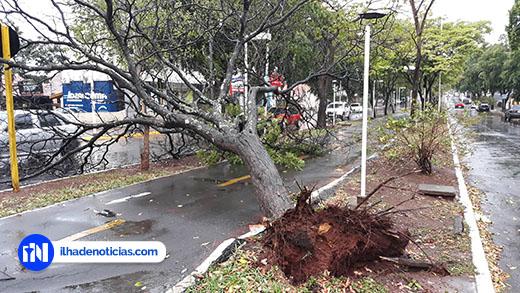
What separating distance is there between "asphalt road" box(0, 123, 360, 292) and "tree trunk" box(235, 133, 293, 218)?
0.83m

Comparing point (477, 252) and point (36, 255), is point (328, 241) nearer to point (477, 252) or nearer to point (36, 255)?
point (477, 252)

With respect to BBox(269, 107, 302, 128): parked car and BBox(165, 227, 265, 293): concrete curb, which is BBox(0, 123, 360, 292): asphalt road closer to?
BBox(165, 227, 265, 293): concrete curb

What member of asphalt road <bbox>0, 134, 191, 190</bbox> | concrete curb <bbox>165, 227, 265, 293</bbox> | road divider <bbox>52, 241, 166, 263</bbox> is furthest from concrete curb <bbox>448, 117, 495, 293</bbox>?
asphalt road <bbox>0, 134, 191, 190</bbox>

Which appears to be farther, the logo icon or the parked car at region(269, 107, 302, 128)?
the parked car at region(269, 107, 302, 128)

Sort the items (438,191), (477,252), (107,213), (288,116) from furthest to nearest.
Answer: (288,116) < (438,191) < (107,213) < (477,252)

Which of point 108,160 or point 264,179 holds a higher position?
point 264,179

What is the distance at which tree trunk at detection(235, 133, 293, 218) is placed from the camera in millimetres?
5047

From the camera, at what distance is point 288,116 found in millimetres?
10883

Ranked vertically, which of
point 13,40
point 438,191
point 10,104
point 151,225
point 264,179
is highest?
point 13,40

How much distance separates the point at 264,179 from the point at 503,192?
20.1 feet

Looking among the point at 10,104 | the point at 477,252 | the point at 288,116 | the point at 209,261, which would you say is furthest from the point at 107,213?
the point at 288,116

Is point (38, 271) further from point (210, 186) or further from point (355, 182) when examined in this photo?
point (355, 182)

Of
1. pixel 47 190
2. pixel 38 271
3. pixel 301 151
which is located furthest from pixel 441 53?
pixel 38 271

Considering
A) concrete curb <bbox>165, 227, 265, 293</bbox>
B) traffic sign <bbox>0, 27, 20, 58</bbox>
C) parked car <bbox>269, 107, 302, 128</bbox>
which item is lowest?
concrete curb <bbox>165, 227, 265, 293</bbox>
